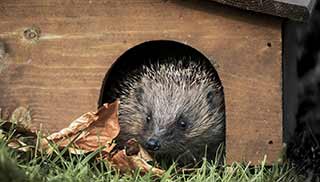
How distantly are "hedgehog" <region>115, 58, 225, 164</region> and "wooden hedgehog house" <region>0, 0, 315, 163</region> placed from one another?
0.32m

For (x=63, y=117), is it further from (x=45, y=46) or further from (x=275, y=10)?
(x=275, y=10)

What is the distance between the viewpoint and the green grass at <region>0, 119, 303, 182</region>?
449 centimetres

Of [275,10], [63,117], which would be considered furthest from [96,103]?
[275,10]

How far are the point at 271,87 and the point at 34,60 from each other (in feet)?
4.77

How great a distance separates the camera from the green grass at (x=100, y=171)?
449 centimetres

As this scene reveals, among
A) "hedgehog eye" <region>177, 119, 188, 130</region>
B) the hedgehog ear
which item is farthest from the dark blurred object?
the hedgehog ear

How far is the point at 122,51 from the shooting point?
18.0 feet

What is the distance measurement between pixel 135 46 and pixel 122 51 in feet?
0.28

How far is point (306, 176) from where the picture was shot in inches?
225

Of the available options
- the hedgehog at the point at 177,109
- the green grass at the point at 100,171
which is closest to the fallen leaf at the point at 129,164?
the green grass at the point at 100,171

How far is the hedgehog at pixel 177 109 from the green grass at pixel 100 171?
0.33 m

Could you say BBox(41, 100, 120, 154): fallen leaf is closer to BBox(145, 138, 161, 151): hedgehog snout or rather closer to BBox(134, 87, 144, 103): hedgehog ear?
BBox(145, 138, 161, 151): hedgehog snout

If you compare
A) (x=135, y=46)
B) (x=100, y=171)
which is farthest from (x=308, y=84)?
(x=100, y=171)

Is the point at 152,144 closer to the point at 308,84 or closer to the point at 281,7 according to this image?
the point at 281,7
